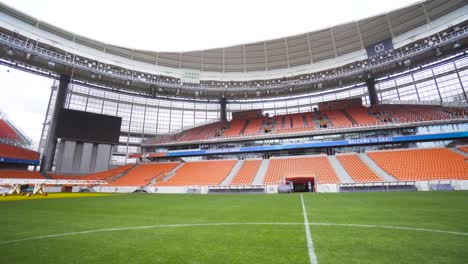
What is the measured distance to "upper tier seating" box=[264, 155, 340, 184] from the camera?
84.8 feet

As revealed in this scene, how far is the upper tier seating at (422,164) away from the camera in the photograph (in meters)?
21.2

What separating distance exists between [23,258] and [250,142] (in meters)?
33.1

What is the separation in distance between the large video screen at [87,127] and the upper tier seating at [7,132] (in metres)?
12.8

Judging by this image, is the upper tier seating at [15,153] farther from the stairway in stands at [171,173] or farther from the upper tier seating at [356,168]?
the upper tier seating at [356,168]

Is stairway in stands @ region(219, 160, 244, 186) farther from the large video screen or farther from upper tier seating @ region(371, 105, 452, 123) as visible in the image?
upper tier seating @ region(371, 105, 452, 123)

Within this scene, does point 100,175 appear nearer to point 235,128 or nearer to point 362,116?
point 235,128

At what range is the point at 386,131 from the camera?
30.3 m

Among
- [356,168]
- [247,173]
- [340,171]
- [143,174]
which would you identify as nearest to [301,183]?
[340,171]

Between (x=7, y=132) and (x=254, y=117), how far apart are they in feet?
150

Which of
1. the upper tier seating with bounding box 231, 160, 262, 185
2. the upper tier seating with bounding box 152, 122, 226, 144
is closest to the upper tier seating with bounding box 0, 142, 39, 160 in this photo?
the upper tier seating with bounding box 152, 122, 226, 144

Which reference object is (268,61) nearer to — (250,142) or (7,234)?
(250,142)

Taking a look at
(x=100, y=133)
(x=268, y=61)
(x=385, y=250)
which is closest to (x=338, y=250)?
(x=385, y=250)

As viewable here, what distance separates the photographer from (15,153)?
32.5m

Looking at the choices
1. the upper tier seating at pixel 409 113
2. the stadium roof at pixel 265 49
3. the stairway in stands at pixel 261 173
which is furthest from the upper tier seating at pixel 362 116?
the stairway in stands at pixel 261 173
